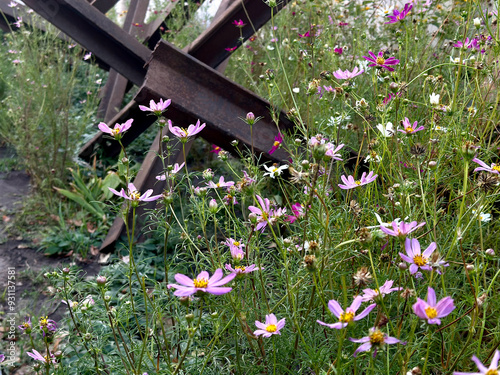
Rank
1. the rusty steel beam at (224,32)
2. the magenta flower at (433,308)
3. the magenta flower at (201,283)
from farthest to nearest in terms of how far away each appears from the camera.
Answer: the rusty steel beam at (224,32) → the magenta flower at (201,283) → the magenta flower at (433,308)

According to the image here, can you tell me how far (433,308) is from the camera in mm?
759

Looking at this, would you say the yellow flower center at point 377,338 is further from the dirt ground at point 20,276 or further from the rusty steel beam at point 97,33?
the rusty steel beam at point 97,33

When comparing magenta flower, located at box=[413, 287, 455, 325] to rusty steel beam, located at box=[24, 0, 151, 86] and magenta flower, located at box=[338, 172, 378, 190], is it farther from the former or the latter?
rusty steel beam, located at box=[24, 0, 151, 86]

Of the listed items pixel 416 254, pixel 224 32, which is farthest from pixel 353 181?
pixel 224 32

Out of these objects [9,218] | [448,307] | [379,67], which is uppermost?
[379,67]

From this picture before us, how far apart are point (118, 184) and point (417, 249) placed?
2.48 meters

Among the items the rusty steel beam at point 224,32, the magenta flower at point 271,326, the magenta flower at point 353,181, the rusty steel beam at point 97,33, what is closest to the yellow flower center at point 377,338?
the magenta flower at point 271,326

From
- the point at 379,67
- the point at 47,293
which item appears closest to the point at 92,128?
the point at 47,293

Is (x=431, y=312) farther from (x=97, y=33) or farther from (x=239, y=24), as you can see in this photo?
(x=97, y=33)

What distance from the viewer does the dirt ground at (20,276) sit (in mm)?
2100

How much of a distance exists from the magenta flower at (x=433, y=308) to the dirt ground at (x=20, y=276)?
153 centimetres

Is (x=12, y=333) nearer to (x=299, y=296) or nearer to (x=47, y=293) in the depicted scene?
(x=47, y=293)

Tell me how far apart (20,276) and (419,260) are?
2.20m

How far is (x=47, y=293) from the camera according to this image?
89.3 inches
